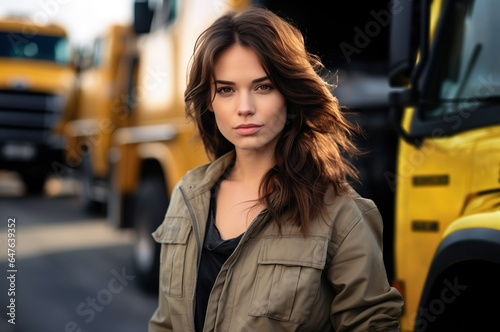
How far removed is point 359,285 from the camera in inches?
61.8

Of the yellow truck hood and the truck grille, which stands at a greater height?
the yellow truck hood

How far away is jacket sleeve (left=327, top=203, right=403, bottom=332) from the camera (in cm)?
157

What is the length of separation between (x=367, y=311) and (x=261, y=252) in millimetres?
311

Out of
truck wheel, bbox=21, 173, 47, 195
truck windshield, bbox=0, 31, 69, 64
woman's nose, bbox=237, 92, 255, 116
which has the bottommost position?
truck wheel, bbox=21, 173, 47, 195

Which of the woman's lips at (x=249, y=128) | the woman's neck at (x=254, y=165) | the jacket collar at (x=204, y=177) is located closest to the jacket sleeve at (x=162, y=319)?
the jacket collar at (x=204, y=177)

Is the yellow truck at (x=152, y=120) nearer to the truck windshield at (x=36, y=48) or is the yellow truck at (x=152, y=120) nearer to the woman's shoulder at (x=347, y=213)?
the woman's shoulder at (x=347, y=213)

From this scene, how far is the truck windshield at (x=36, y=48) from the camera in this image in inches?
477

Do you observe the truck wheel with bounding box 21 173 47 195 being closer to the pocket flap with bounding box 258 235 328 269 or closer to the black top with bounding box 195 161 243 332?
the black top with bounding box 195 161 243 332

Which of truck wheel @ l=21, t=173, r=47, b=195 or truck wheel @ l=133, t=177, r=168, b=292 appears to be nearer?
truck wheel @ l=133, t=177, r=168, b=292

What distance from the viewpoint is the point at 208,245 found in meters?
1.75

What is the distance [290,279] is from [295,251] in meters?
0.07

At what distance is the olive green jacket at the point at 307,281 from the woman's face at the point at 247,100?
23 centimetres

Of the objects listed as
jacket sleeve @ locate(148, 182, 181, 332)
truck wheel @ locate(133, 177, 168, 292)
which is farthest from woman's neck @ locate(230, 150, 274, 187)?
truck wheel @ locate(133, 177, 168, 292)

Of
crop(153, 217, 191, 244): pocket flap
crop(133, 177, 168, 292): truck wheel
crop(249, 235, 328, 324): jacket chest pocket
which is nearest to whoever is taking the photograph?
crop(249, 235, 328, 324): jacket chest pocket
